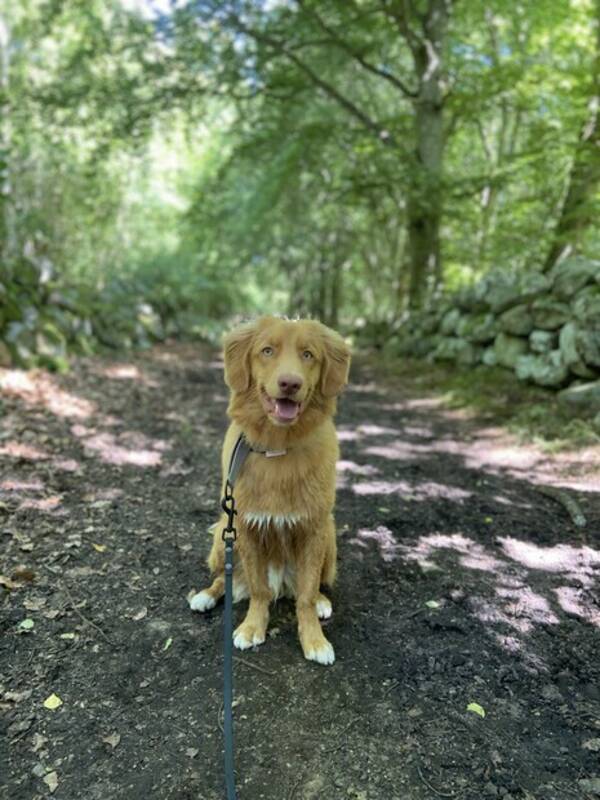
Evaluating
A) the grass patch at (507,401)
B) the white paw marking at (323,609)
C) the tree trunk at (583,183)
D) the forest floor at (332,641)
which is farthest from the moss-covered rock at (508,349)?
the white paw marking at (323,609)

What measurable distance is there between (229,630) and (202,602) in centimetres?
95

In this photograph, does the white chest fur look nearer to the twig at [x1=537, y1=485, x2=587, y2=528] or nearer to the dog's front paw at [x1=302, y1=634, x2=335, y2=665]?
the dog's front paw at [x1=302, y1=634, x2=335, y2=665]

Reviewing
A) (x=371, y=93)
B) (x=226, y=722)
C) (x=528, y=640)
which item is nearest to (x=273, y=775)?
(x=226, y=722)

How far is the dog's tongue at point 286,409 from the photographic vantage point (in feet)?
8.92

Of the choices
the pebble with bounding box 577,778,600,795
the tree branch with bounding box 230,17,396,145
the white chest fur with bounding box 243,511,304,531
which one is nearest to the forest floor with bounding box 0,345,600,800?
the pebble with bounding box 577,778,600,795

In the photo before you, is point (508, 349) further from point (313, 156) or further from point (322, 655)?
point (313, 156)

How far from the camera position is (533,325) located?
843 centimetres

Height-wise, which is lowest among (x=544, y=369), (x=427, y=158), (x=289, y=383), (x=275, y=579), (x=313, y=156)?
(x=275, y=579)

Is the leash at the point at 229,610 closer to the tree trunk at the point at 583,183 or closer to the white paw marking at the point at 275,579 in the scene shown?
the white paw marking at the point at 275,579

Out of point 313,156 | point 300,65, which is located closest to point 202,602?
point 300,65

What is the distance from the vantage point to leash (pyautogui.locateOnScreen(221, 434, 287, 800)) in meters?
2.13

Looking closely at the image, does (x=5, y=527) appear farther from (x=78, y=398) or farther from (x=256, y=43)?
(x=256, y=43)

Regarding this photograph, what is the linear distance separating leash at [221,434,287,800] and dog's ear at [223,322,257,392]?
302 mm

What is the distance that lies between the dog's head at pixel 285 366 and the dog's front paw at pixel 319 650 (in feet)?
3.91
